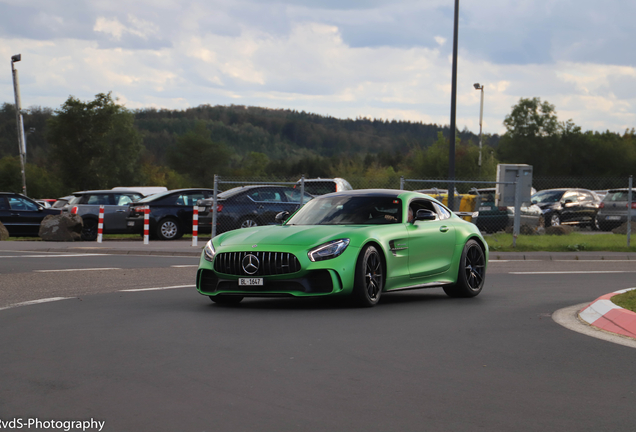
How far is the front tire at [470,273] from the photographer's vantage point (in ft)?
35.4

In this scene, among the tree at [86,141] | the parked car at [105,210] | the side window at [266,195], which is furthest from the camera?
the tree at [86,141]

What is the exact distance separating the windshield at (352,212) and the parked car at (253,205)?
11.2 meters

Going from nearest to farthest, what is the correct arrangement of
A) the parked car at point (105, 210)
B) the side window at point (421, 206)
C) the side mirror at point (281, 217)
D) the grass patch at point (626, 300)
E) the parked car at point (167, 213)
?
the grass patch at point (626, 300)
the side window at point (421, 206)
the side mirror at point (281, 217)
the parked car at point (167, 213)
the parked car at point (105, 210)

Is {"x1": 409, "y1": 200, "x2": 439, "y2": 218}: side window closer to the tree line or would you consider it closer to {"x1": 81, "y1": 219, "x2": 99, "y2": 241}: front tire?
{"x1": 81, "y1": 219, "x2": 99, "y2": 241}: front tire

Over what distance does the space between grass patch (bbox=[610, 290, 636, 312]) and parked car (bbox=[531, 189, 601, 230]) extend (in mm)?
21665

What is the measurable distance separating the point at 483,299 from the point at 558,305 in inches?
40.2

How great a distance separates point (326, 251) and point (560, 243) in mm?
14375

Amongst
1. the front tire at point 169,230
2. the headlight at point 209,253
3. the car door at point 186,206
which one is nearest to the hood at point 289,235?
the headlight at point 209,253

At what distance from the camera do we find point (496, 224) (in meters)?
25.9

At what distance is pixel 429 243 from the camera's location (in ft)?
34.0

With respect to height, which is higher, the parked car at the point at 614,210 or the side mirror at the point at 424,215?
the side mirror at the point at 424,215

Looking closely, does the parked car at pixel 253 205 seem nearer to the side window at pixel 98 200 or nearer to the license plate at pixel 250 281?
the side window at pixel 98 200

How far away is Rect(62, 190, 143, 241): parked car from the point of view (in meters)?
24.8

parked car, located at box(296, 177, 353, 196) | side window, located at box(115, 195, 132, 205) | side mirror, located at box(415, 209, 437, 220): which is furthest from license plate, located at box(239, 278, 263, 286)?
side window, located at box(115, 195, 132, 205)
